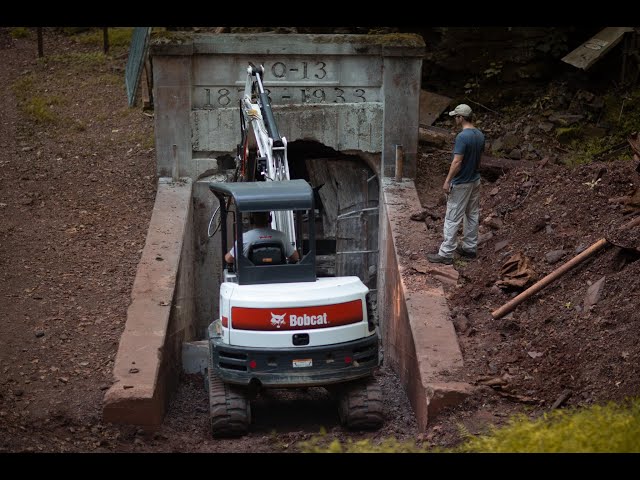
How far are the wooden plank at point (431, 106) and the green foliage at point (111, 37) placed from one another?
798cm

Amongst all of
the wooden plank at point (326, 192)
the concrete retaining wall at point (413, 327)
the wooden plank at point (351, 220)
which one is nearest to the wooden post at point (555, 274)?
the concrete retaining wall at point (413, 327)

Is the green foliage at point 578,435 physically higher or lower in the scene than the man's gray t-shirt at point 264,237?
lower

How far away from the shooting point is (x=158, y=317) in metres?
12.1

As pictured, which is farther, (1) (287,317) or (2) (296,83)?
(2) (296,83)

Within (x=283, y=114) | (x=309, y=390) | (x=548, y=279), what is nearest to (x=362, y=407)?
(x=309, y=390)

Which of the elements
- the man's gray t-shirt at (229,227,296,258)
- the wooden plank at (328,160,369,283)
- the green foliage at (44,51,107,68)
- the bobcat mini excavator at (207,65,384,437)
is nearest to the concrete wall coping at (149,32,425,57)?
the wooden plank at (328,160,369,283)

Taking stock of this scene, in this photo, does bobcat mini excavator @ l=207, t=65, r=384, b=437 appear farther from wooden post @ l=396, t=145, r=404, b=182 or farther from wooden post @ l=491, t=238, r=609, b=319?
wooden post @ l=396, t=145, r=404, b=182

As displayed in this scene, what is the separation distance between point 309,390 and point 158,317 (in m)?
2.22

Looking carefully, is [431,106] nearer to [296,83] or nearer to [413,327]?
[296,83]

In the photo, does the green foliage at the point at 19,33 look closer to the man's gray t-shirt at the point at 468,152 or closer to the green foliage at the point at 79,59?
the green foliage at the point at 79,59

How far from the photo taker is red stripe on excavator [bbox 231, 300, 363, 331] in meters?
10.2

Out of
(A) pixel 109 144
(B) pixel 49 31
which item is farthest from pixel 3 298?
(B) pixel 49 31

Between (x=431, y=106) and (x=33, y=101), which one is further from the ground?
(x=431, y=106)

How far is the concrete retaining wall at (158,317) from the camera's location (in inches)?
413
